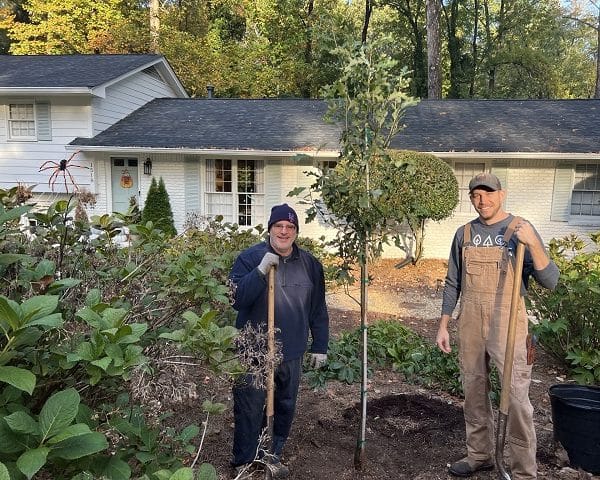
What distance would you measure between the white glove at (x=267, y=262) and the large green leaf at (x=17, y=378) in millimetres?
1589

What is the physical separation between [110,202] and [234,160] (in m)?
3.57

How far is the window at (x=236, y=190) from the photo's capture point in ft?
42.2

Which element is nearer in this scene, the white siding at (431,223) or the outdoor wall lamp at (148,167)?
the white siding at (431,223)

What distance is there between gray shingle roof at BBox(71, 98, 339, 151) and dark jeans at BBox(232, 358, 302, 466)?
28.7 feet

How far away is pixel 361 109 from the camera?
119 inches

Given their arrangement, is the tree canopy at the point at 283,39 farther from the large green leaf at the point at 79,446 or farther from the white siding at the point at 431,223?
the large green leaf at the point at 79,446

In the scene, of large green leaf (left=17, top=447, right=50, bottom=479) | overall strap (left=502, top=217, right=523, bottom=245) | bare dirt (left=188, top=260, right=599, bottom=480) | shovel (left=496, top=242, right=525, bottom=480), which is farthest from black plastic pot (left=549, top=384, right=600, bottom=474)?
large green leaf (left=17, top=447, right=50, bottom=479)

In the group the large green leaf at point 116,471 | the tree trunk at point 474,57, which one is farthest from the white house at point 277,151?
the tree trunk at point 474,57

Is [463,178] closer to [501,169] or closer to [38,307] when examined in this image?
[501,169]

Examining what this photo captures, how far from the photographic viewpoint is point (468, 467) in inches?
127

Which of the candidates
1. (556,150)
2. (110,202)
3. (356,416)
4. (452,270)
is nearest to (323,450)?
(356,416)

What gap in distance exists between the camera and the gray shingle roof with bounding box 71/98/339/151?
1203 cm

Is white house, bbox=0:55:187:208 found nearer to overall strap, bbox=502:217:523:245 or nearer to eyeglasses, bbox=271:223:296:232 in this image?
eyeglasses, bbox=271:223:296:232

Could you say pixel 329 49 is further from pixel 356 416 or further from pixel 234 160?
pixel 234 160
